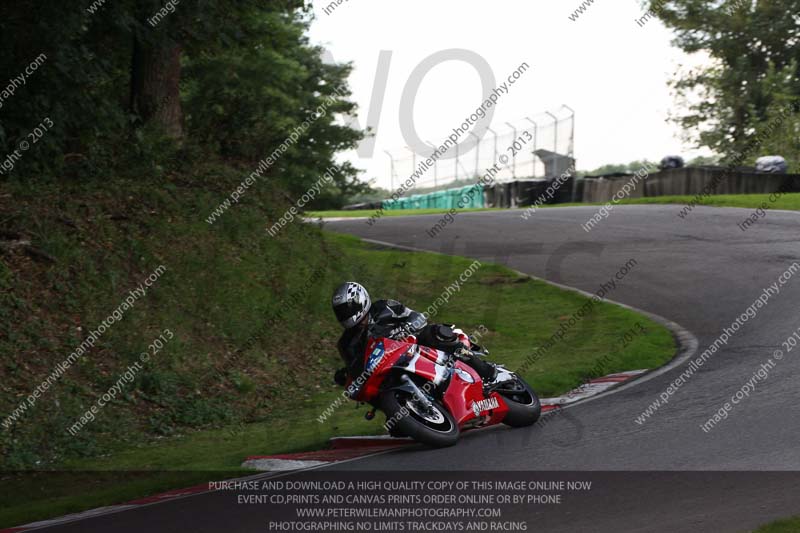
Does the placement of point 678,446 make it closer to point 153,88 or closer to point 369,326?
point 369,326

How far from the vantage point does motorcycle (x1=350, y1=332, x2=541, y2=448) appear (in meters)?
8.55

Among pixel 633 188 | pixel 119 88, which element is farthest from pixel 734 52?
pixel 119 88

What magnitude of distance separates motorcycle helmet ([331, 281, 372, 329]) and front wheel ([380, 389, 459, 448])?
31.0 inches

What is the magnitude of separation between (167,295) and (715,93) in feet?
152

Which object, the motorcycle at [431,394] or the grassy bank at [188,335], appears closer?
the motorcycle at [431,394]

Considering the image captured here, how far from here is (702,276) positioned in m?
18.4

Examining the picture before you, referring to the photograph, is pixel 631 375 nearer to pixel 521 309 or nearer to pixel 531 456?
pixel 531 456

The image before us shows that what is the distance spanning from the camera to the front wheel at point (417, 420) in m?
8.45

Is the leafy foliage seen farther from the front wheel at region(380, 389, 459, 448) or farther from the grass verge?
the front wheel at region(380, 389, 459, 448)

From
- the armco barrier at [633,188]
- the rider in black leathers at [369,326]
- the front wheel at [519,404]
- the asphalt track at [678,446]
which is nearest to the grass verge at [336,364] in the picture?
the asphalt track at [678,446]

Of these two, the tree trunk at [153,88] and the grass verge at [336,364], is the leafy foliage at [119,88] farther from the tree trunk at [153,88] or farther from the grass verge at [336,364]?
the grass verge at [336,364]

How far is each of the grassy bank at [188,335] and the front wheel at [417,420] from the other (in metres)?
1.86

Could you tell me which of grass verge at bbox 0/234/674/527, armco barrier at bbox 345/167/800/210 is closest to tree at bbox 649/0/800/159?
armco barrier at bbox 345/167/800/210

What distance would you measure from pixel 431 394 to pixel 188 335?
688cm
